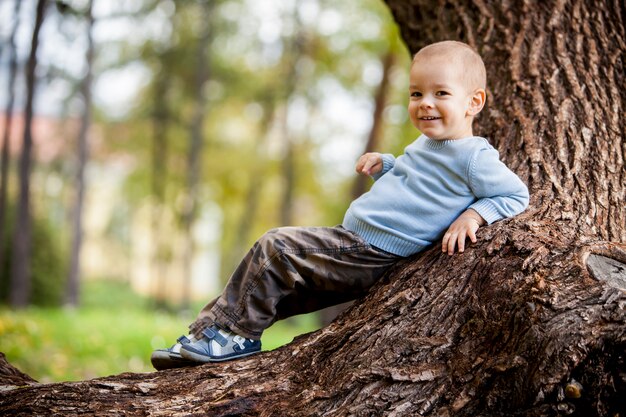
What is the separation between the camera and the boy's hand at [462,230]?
2.75m

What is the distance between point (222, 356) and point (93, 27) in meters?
12.1

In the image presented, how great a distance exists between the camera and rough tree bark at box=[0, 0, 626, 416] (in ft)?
7.17

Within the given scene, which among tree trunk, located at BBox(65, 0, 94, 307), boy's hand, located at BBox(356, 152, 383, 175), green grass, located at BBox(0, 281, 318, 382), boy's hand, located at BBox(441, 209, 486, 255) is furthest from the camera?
tree trunk, located at BBox(65, 0, 94, 307)

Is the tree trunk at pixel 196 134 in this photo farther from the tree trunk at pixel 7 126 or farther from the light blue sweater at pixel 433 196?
the light blue sweater at pixel 433 196

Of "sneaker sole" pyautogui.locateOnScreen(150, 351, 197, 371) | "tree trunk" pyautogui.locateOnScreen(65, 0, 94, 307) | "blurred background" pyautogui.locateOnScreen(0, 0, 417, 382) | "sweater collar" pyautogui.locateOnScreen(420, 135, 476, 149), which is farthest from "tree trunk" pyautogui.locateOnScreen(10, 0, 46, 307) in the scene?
"sweater collar" pyautogui.locateOnScreen(420, 135, 476, 149)

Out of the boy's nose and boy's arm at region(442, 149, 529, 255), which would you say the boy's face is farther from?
boy's arm at region(442, 149, 529, 255)

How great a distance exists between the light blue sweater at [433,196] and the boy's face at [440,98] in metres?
0.08

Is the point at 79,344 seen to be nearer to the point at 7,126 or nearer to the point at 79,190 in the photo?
the point at 7,126

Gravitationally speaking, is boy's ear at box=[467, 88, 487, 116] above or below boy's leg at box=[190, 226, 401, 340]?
above

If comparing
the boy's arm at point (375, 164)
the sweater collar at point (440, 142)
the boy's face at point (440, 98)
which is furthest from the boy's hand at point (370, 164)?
the boy's face at point (440, 98)

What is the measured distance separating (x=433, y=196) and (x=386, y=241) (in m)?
0.28

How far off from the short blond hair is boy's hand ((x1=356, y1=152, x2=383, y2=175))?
571 millimetres

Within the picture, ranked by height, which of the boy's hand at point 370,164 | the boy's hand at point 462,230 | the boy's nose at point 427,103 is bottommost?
the boy's hand at point 462,230

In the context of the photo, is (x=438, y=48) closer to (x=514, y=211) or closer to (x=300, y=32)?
(x=514, y=211)
